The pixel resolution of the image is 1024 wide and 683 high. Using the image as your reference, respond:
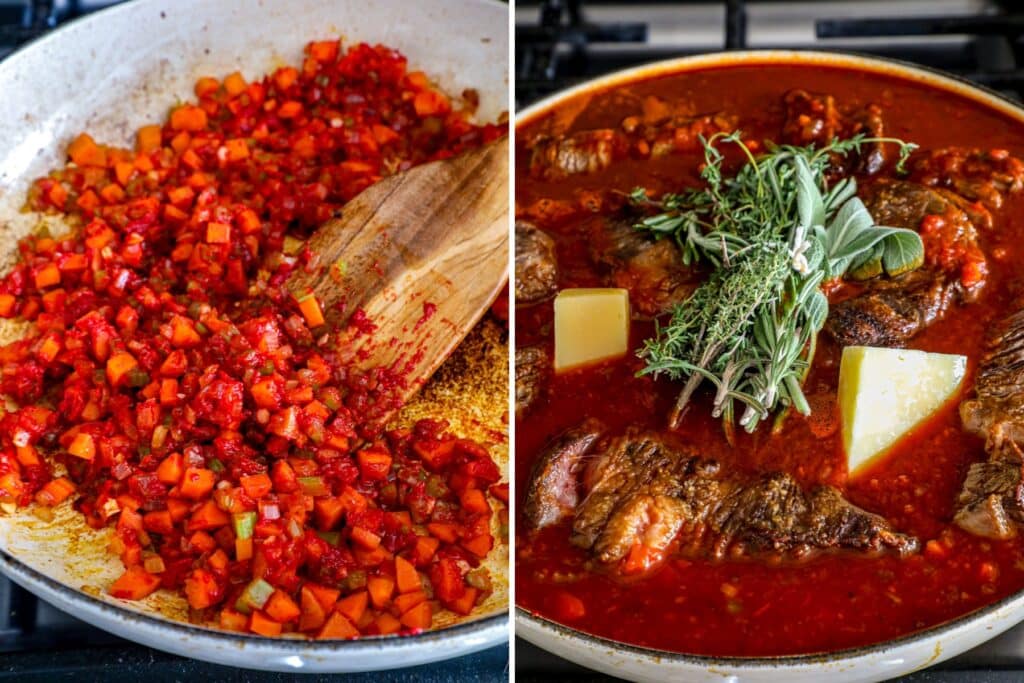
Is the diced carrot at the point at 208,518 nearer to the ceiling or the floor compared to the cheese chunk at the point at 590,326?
nearer to the floor

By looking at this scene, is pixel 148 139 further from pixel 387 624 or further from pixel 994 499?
pixel 994 499

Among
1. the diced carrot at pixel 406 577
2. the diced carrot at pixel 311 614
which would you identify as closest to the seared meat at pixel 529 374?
the diced carrot at pixel 406 577

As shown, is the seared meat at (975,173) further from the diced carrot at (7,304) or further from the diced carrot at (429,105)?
the diced carrot at (7,304)

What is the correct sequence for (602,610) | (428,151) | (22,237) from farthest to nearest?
(428,151)
(22,237)
(602,610)

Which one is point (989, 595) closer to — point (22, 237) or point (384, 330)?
point (384, 330)

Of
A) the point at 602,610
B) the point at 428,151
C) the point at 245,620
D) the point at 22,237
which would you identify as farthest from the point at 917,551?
the point at 22,237

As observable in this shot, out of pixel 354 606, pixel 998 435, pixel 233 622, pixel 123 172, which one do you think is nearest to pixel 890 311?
pixel 998 435

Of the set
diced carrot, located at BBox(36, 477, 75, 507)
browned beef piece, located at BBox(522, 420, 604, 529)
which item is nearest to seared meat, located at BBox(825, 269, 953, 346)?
browned beef piece, located at BBox(522, 420, 604, 529)
